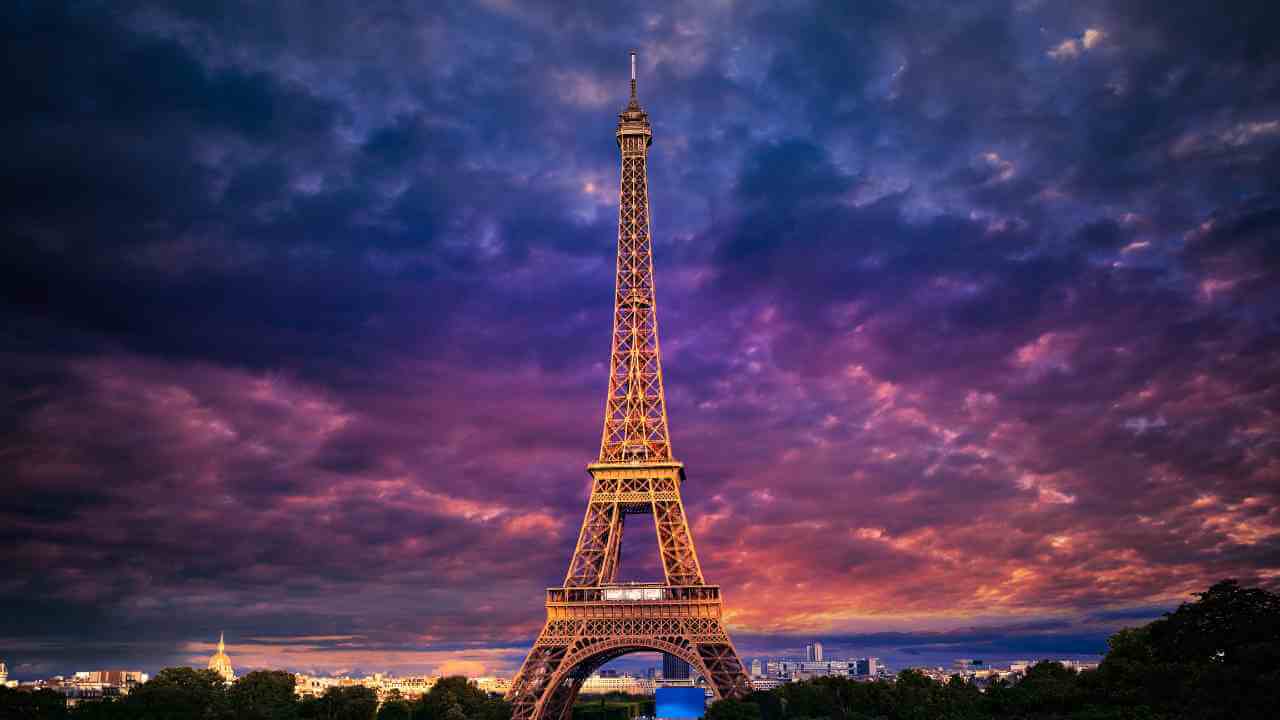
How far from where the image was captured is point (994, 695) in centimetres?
8156

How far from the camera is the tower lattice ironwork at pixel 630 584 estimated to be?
253ft

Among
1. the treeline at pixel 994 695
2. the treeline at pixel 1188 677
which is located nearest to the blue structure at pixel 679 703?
the treeline at pixel 994 695

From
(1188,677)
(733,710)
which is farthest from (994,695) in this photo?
(1188,677)

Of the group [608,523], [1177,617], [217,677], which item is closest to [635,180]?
[608,523]

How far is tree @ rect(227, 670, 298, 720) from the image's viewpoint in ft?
293

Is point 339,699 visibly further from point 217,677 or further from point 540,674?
point 540,674

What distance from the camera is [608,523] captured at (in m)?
82.2

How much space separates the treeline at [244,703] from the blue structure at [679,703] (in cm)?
1603

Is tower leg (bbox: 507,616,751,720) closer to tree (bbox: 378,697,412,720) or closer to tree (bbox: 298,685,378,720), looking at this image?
tree (bbox: 298,685,378,720)

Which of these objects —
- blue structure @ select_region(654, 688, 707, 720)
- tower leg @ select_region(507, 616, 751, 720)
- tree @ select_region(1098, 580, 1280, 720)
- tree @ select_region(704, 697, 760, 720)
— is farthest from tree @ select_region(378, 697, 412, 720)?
tree @ select_region(1098, 580, 1280, 720)

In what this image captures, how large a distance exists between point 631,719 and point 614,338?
293ft

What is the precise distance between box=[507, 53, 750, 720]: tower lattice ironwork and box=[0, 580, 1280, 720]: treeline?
559 cm

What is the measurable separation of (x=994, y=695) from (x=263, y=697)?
69.1 meters

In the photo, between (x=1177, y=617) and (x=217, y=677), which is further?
(x=217, y=677)
